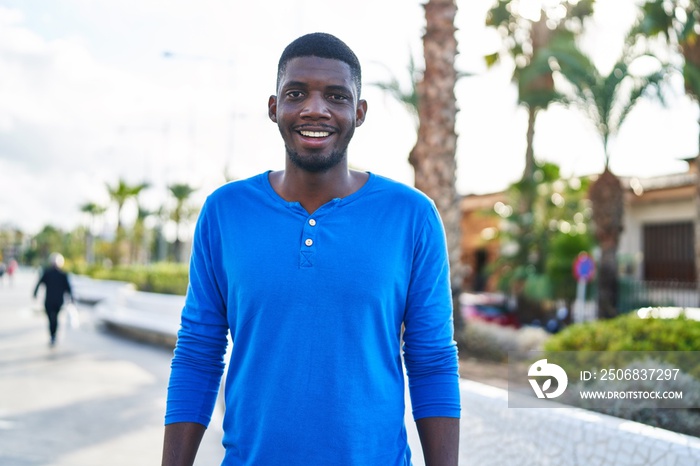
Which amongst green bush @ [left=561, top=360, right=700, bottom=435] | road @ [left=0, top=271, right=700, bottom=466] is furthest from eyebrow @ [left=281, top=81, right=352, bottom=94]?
green bush @ [left=561, top=360, right=700, bottom=435]

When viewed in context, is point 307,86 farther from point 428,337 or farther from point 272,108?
point 428,337

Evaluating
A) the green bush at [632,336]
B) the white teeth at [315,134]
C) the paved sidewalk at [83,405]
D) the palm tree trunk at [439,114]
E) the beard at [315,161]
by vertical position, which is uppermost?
the palm tree trunk at [439,114]

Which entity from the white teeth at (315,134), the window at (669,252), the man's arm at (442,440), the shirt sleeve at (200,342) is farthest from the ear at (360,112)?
→ the window at (669,252)

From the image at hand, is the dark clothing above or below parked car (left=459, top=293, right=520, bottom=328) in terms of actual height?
above

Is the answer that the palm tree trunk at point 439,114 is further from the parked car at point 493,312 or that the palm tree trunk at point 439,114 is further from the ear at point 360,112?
the ear at point 360,112

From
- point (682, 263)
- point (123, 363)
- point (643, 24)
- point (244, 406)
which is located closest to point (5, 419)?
point (123, 363)

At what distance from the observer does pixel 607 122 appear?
16.9 m

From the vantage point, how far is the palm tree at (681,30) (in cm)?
1583

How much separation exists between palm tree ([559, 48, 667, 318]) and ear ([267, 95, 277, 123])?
621 inches

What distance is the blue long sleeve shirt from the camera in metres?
1.83

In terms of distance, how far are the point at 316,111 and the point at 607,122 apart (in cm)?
1611

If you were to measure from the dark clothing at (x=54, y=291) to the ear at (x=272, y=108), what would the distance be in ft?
44.3

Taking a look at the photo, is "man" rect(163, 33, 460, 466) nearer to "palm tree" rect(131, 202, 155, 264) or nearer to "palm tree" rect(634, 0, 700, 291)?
"palm tree" rect(634, 0, 700, 291)

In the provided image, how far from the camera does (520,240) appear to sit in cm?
2161
